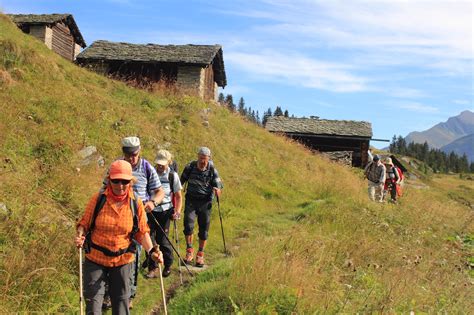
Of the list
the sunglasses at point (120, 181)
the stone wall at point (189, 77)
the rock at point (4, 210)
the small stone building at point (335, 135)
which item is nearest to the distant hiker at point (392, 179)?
the rock at point (4, 210)

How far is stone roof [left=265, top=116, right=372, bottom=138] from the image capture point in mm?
34531

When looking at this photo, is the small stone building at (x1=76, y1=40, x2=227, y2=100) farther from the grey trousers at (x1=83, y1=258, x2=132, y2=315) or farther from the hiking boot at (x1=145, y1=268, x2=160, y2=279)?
the grey trousers at (x1=83, y1=258, x2=132, y2=315)

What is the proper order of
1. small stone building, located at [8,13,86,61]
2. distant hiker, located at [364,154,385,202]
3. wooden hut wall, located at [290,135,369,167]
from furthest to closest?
1. wooden hut wall, located at [290,135,369,167]
2. small stone building, located at [8,13,86,61]
3. distant hiker, located at [364,154,385,202]

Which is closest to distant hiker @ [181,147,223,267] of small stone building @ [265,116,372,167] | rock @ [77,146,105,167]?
rock @ [77,146,105,167]

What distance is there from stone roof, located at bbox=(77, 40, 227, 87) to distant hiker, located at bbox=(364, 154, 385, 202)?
14987mm

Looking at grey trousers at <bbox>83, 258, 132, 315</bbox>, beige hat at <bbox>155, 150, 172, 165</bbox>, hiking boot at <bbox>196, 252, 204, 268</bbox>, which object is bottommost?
hiking boot at <bbox>196, 252, 204, 268</bbox>

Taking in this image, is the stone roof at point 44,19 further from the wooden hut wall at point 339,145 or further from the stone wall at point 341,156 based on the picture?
the stone wall at point 341,156

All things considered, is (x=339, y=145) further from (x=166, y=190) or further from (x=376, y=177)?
(x=166, y=190)

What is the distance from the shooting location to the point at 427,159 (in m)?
138

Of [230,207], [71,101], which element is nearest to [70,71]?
[71,101]

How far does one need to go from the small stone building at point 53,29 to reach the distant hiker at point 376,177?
25.1 meters

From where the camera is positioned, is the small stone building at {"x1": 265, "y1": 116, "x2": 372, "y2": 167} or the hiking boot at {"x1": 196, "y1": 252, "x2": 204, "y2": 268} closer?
the hiking boot at {"x1": 196, "y1": 252, "x2": 204, "y2": 268}

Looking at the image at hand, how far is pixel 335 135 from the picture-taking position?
34.5 meters

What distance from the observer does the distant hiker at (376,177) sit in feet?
47.3
